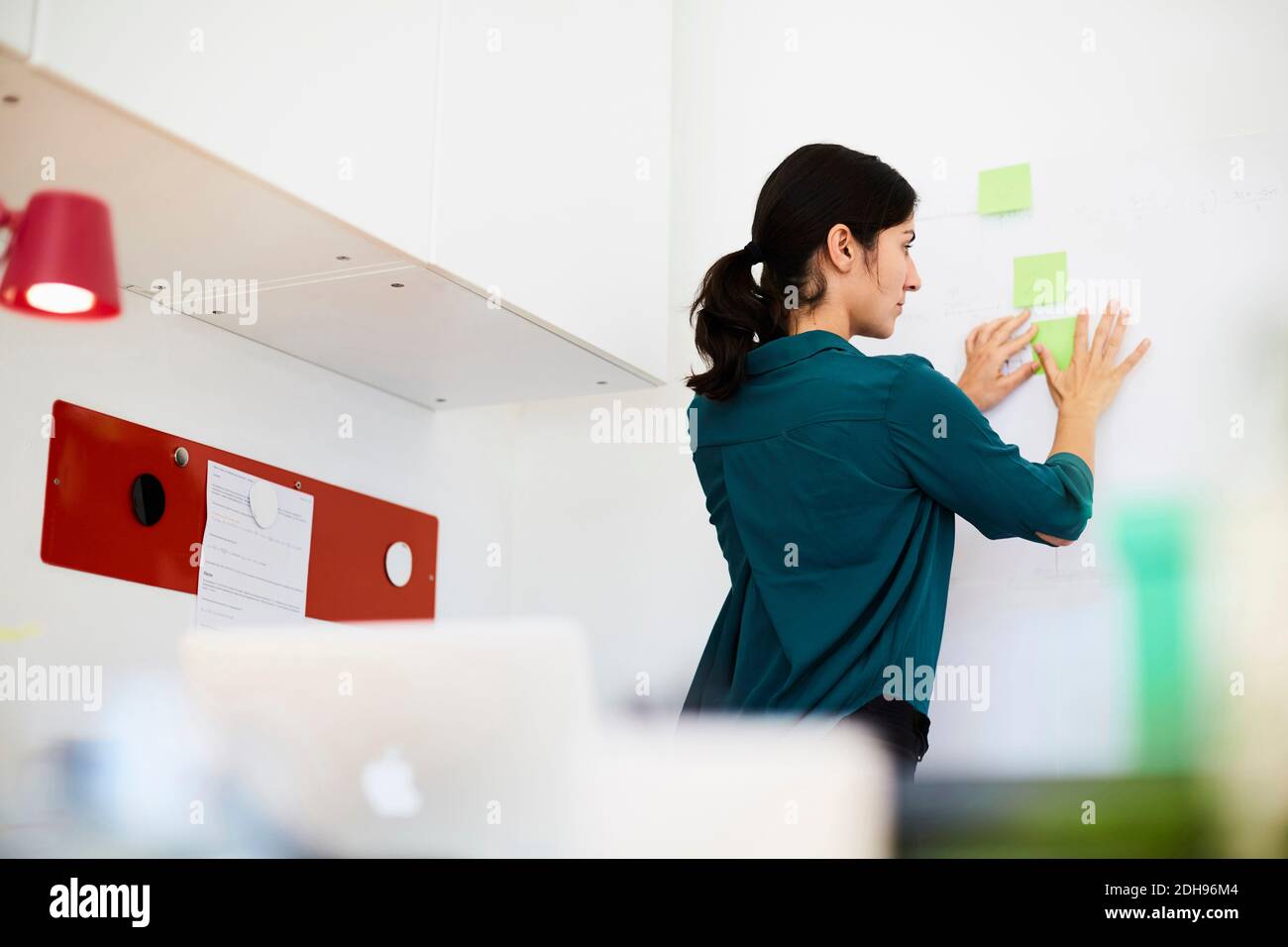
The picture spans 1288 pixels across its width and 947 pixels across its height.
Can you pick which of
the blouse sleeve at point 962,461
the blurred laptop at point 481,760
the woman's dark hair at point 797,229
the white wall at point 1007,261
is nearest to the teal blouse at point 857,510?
the blouse sleeve at point 962,461

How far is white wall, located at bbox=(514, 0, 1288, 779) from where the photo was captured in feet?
6.14

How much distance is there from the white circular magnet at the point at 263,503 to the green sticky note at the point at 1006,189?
116cm

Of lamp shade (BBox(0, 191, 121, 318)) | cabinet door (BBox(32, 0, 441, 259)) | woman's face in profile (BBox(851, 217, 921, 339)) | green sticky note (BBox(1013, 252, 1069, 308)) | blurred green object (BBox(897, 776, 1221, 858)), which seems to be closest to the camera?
lamp shade (BBox(0, 191, 121, 318))

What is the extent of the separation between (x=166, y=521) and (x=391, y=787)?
4.08 ft

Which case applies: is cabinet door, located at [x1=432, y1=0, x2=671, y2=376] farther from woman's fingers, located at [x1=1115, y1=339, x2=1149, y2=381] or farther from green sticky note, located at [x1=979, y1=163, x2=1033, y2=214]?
woman's fingers, located at [x1=1115, y1=339, x2=1149, y2=381]

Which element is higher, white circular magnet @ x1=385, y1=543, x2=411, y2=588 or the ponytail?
the ponytail

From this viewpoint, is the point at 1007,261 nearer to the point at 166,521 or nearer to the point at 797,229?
the point at 797,229

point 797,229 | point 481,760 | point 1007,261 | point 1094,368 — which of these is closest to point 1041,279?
point 1007,261

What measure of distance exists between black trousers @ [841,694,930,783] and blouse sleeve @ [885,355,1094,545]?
0.24 metres

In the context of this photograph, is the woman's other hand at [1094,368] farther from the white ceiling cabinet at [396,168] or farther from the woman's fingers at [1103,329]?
the white ceiling cabinet at [396,168]

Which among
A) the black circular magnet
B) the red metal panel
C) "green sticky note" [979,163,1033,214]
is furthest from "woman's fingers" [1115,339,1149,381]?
the black circular magnet
